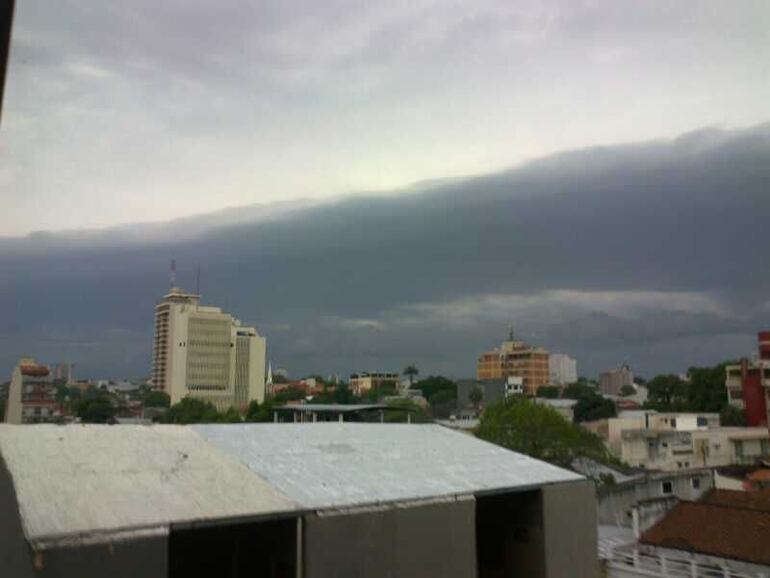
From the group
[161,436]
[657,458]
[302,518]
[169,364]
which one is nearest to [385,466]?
[302,518]

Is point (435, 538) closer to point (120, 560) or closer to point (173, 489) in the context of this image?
point (173, 489)

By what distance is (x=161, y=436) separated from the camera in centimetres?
1128

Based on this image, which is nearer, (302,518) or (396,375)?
(302,518)

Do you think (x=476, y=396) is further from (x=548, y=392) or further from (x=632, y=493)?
(x=632, y=493)

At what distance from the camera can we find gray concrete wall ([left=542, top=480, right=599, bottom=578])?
11.9 m

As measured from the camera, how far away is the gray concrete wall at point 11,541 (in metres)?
6.77

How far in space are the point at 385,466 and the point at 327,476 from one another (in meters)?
1.48

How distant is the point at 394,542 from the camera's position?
9469 millimetres

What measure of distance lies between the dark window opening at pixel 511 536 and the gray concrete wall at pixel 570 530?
0.53 ft

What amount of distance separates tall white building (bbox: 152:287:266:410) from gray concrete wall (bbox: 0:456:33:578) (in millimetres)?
89793

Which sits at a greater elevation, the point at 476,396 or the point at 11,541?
the point at 11,541

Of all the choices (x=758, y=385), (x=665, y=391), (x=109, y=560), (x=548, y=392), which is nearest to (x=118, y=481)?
(x=109, y=560)

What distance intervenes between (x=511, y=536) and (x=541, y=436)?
1592cm

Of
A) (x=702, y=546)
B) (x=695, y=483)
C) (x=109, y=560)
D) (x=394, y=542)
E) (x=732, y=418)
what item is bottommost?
(x=695, y=483)
